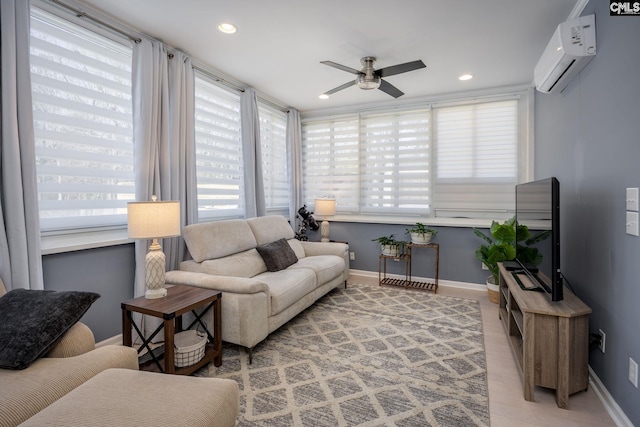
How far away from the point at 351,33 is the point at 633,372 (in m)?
2.94

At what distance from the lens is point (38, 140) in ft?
6.93

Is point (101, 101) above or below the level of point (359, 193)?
above

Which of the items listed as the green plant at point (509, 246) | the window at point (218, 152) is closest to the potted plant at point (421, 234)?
the green plant at point (509, 246)

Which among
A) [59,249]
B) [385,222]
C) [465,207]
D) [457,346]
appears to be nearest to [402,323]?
[457,346]

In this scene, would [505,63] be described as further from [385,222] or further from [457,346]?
[457,346]

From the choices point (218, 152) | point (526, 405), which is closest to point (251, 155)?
point (218, 152)

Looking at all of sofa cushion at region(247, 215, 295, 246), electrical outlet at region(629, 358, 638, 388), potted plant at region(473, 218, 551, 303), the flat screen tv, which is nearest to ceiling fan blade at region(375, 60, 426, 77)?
the flat screen tv

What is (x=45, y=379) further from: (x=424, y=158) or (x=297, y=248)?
(x=424, y=158)

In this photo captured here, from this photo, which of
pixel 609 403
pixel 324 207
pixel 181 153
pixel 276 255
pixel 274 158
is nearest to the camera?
pixel 609 403

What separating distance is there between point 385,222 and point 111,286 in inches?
133

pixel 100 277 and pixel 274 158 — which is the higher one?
pixel 274 158

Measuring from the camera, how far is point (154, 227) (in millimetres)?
2109

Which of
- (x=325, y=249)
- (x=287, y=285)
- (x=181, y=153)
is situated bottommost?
(x=287, y=285)

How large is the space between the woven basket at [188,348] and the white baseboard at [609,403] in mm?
2502
